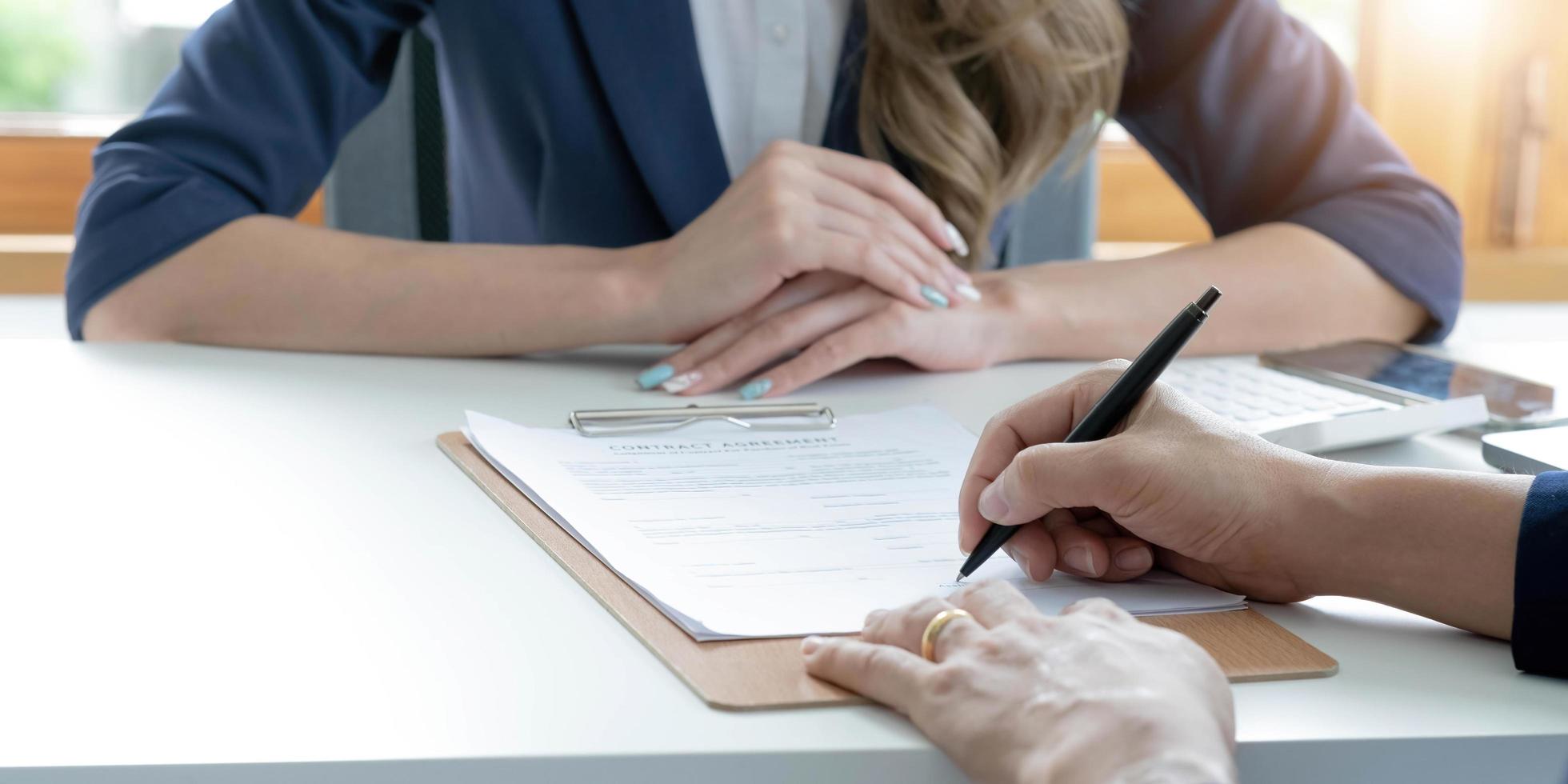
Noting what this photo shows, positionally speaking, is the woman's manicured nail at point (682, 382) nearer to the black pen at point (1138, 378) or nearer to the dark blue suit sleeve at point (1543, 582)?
the black pen at point (1138, 378)

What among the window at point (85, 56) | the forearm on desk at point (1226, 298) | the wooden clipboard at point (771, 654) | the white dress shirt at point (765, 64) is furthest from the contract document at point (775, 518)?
the window at point (85, 56)

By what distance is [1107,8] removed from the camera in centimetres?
115

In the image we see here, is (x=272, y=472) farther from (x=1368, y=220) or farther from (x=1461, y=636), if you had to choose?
(x=1368, y=220)

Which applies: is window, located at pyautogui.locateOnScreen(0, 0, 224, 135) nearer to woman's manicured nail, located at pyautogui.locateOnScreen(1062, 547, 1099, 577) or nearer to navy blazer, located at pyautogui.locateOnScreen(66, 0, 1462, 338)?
navy blazer, located at pyautogui.locateOnScreen(66, 0, 1462, 338)

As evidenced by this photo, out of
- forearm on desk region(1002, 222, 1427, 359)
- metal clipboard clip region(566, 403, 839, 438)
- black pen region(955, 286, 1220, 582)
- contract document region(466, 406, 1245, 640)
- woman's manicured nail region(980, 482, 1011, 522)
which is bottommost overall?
forearm on desk region(1002, 222, 1427, 359)

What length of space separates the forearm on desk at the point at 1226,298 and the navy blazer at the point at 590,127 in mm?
31

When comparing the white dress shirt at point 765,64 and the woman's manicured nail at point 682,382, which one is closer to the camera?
the woman's manicured nail at point 682,382

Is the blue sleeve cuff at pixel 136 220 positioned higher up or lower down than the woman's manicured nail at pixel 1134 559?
higher up

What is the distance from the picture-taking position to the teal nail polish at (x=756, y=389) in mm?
884

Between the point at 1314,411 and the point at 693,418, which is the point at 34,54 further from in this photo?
the point at 1314,411

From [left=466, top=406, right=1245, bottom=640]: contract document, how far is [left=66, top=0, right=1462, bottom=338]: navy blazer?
1.54 feet

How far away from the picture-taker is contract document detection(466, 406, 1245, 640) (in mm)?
498

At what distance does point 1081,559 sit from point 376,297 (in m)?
0.62

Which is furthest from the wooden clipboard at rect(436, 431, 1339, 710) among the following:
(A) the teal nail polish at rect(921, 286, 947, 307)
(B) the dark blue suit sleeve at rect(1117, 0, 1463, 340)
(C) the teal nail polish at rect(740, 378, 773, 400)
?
(B) the dark blue suit sleeve at rect(1117, 0, 1463, 340)
